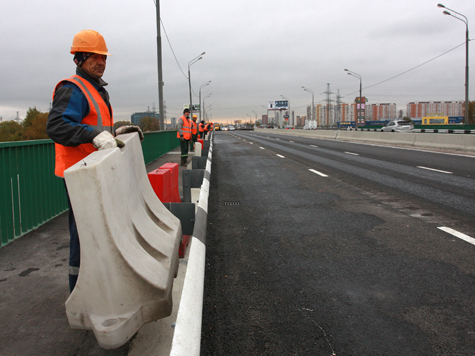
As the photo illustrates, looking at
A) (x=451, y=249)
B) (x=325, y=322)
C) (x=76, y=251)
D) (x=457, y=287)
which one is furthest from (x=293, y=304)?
(x=451, y=249)

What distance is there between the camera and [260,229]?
6094 millimetres

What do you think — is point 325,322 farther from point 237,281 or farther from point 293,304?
point 237,281

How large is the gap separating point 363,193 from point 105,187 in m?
7.46

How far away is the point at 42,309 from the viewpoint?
3510mm

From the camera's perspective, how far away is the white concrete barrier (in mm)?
2424

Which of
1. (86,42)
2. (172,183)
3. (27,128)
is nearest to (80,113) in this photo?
(86,42)

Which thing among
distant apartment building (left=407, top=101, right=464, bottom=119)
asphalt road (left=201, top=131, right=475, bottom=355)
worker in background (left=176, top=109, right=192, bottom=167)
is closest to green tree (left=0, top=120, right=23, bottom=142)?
worker in background (left=176, top=109, right=192, bottom=167)

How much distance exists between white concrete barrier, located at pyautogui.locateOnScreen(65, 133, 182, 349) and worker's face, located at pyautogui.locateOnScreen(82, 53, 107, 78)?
A: 79cm

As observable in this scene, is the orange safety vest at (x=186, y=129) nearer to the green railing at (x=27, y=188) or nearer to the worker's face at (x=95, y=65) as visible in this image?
the green railing at (x=27, y=188)

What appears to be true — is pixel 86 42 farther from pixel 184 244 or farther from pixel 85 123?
pixel 184 244

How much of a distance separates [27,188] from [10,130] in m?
144

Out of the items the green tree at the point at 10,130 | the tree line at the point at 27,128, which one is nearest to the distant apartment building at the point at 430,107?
the tree line at the point at 27,128

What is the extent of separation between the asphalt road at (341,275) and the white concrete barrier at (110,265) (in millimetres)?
596

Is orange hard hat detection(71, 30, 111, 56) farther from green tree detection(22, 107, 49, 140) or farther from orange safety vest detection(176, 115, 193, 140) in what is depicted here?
green tree detection(22, 107, 49, 140)
